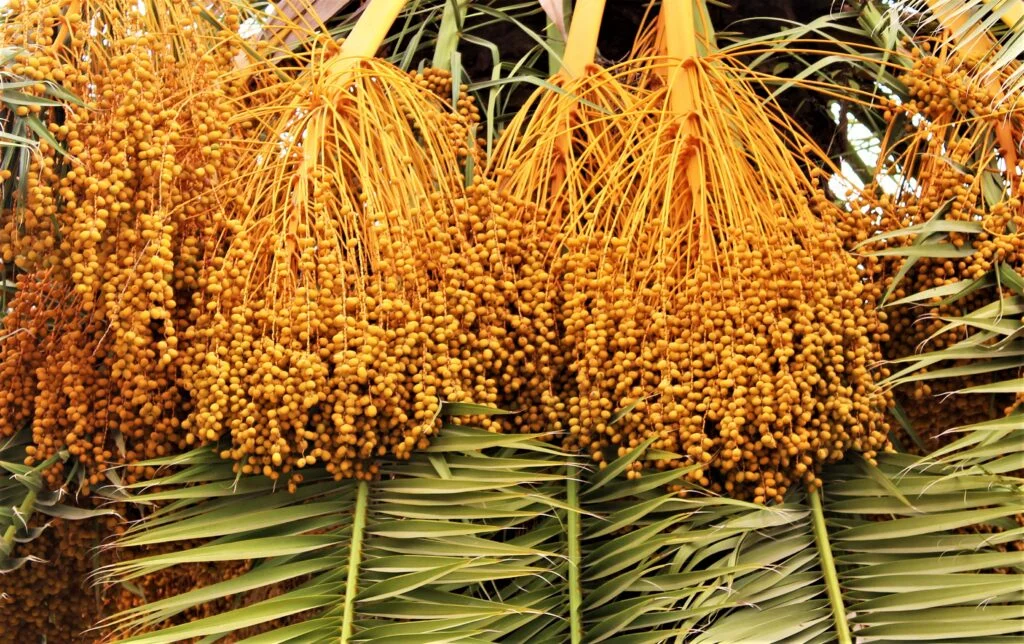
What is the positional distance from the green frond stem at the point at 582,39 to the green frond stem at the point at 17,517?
4.90ft

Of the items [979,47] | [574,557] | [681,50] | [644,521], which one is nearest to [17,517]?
[574,557]

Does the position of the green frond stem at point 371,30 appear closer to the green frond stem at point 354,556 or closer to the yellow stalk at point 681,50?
the yellow stalk at point 681,50

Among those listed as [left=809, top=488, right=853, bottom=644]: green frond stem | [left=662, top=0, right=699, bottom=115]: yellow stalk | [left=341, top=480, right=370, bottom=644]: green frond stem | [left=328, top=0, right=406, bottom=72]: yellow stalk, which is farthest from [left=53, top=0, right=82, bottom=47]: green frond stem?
[left=809, top=488, right=853, bottom=644]: green frond stem

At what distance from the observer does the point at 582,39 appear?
9.46 feet

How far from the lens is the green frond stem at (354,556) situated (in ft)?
6.96

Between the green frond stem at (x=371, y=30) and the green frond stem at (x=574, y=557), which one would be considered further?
the green frond stem at (x=371, y=30)

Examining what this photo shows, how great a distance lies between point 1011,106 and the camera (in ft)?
8.13

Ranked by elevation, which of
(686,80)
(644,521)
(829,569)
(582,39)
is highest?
(582,39)

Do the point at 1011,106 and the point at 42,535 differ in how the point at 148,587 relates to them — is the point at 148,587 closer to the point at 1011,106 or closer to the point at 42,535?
the point at 42,535

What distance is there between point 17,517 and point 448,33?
1500 mm

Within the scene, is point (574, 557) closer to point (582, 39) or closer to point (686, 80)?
point (686, 80)

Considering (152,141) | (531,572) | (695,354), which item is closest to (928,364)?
(695,354)

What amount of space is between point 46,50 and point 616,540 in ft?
4.66

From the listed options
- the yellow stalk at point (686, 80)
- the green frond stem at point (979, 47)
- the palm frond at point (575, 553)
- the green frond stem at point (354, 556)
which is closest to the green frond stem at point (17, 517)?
the palm frond at point (575, 553)
